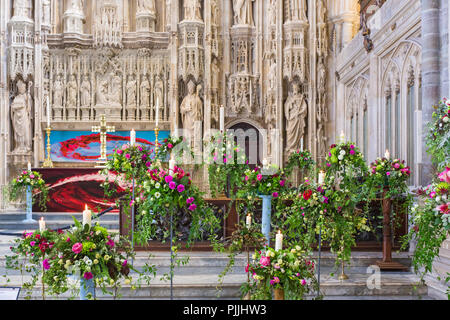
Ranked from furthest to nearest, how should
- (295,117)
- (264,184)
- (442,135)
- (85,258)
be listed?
(295,117) → (264,184) → (442,135) → (85,258)

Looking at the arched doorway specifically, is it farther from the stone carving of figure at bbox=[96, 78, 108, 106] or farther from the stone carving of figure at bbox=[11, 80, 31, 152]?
the stone carving of figure at bbox=[11, 80, 31, 152]

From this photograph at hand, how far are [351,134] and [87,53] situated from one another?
6.77m

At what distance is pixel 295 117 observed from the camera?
12.1m

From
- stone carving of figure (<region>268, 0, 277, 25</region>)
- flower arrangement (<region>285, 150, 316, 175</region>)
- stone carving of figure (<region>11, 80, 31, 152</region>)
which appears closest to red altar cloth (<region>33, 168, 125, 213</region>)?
stone carving of figure (<region>11, 80, 31, 152</region>)

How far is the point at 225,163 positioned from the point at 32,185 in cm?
414

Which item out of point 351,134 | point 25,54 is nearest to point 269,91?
point 351,134

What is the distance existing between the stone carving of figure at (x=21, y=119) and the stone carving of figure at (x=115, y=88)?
6.60 feet

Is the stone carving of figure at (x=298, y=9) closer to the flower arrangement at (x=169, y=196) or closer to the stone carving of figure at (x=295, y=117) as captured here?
the stone carving of figure at (x=295, y=117)

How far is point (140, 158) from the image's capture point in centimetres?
658

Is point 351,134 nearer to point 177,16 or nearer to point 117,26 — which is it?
point 177,16

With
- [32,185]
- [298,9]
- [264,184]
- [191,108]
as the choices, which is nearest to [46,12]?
[191,108]

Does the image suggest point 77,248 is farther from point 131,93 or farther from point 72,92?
point 72,92

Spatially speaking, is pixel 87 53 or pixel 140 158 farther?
pixel 87 53

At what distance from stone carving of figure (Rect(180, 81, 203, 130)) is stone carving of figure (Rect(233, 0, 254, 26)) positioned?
202 cm
